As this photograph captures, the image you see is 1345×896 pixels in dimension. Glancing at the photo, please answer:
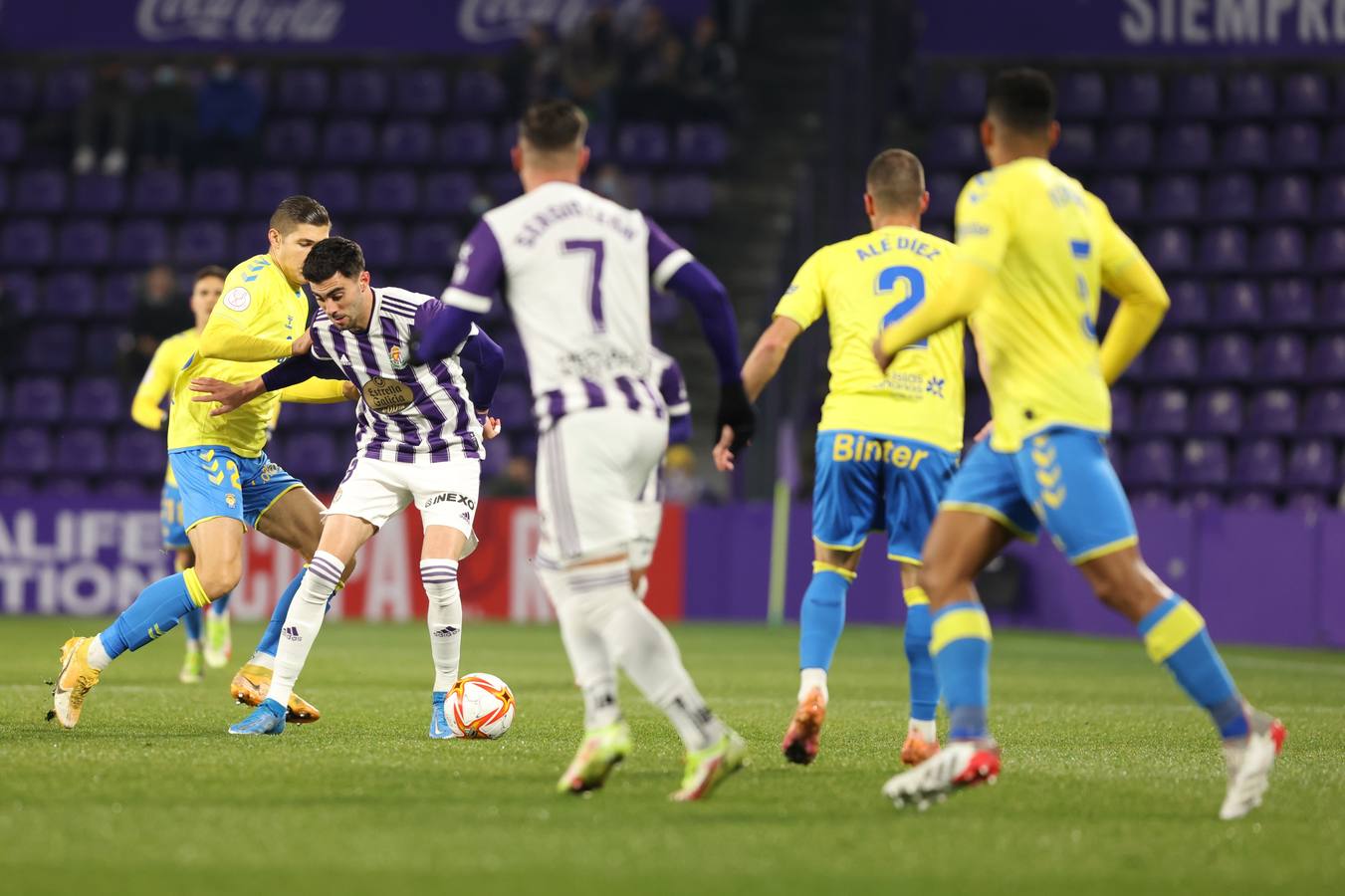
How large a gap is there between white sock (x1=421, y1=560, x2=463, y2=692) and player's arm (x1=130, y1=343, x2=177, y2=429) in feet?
14.8

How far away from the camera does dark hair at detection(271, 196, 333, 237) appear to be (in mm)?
8578

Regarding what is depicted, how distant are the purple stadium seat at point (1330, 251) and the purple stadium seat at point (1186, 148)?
1.58m

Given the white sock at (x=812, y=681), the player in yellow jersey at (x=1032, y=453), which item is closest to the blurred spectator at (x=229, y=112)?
the white sock at (x=812, y=681)

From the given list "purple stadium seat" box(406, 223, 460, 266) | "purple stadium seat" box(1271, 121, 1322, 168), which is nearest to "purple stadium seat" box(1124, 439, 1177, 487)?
"purple stadium seat" box(1271, 121, 1322, 168)

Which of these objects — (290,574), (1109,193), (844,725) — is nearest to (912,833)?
(844,725)

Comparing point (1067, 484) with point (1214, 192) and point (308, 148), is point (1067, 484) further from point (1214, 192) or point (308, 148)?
point (308, 148)

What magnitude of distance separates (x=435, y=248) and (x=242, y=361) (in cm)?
1310

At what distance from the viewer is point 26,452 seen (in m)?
20.7

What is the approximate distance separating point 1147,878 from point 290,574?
→ 14.1 meters

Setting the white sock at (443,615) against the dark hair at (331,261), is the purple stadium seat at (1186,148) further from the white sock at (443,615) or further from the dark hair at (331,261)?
the dark hair at (331,261)

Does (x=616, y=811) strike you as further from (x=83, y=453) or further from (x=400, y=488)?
(x=83, y=453)

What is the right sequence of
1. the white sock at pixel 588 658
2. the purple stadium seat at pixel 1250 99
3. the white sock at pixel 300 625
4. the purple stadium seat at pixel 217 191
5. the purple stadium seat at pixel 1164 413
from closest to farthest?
the white sock at pixel 588 658
the white sock at pixel 300 625
the purple stadium seat at pixel 1164 413
the purple stadium seat at pixel 1250 99
the purple stadium seat at pixel 217 191

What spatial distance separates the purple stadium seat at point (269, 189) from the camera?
22.0 meters

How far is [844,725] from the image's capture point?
8.87m
